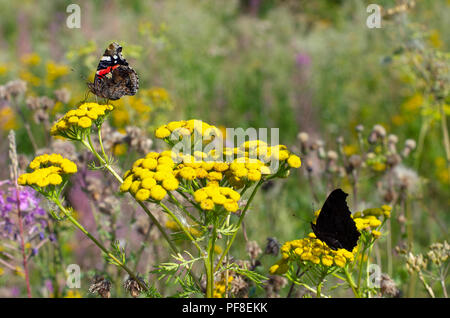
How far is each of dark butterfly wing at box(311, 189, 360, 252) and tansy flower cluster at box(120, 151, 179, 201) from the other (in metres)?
0.70

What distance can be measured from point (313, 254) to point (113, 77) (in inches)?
64.9

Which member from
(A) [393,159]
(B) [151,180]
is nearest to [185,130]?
(B) [151,180]

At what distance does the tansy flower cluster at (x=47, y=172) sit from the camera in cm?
191

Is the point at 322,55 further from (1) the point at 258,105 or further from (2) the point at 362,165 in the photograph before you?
(2) the point at 362,165

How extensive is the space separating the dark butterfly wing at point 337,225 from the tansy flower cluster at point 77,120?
116cm

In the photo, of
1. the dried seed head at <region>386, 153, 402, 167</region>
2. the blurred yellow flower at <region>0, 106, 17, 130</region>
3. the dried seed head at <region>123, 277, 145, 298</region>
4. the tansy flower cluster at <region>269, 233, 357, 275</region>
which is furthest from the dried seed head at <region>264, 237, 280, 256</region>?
the blurred yellow flower at <region>0, 106, 17, 130</region>

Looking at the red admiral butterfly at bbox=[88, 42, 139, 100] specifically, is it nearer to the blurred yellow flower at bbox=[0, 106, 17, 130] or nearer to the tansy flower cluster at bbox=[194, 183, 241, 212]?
the tansy flower cluster at bbox=[194, 183, 241, 212]

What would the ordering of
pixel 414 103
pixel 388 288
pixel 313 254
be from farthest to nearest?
1. pixel 414 103
2. pixel 388 288
3. pixel 313 254

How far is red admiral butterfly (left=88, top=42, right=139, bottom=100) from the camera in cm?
272

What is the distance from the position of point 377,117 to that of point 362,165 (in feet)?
12.8

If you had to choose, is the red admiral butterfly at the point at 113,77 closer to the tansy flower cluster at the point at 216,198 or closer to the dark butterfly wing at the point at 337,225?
the tansy flower cluster at the point at 216,198

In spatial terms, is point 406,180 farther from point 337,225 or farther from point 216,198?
point 216,198

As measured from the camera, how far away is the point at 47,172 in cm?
197
